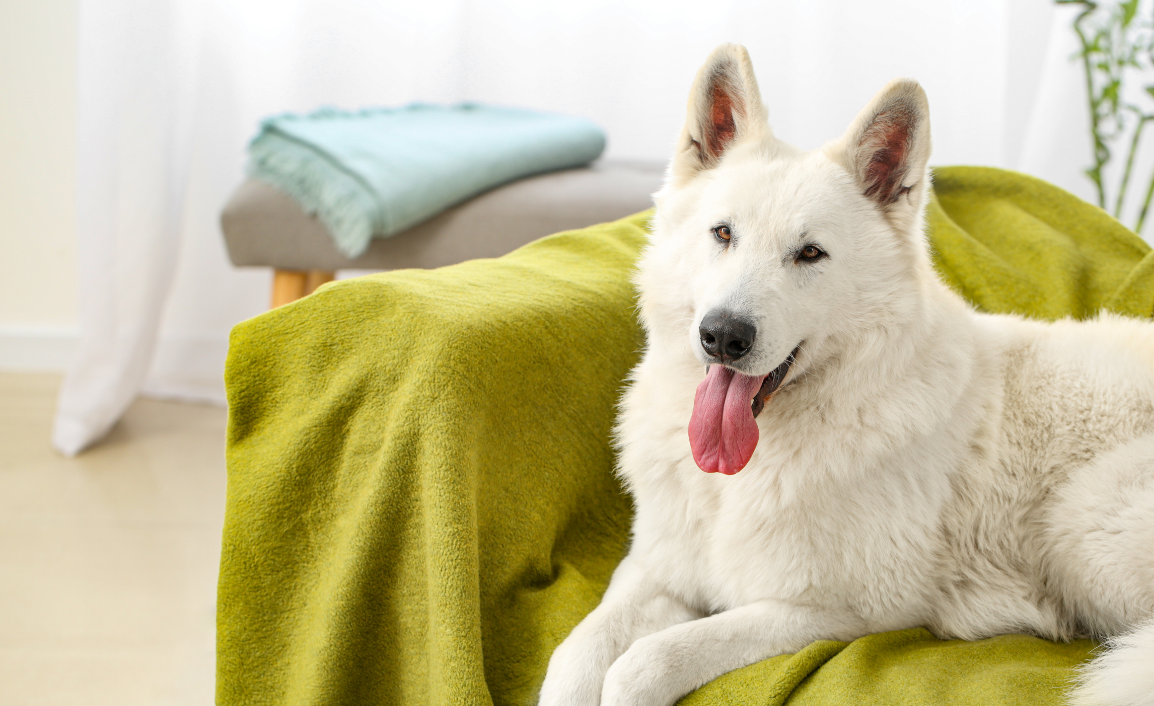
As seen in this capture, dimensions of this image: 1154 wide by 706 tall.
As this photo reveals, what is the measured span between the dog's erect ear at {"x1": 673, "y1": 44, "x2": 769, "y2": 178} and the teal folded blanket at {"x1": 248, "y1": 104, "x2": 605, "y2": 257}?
157cm

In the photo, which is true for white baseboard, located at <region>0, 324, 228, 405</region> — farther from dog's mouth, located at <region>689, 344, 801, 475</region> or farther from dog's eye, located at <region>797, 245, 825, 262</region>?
→ dog's eye, located at <region>797, 245, 825, 262</region>

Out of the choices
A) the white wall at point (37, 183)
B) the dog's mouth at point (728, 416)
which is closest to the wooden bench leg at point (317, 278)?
the white wall at point (37, 183)

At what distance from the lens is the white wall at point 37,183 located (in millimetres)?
4035

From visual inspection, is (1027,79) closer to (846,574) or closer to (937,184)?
(937,184)

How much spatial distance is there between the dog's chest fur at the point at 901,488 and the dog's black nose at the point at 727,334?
0.19m

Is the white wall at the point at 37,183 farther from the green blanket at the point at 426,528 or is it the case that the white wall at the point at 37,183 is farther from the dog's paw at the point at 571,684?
the dog's paw at the point at 571,684

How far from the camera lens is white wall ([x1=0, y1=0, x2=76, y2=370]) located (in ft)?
13.2

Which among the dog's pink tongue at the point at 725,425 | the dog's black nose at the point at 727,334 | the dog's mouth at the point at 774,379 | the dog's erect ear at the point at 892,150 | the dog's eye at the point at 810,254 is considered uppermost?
the dog's erect ear at the point at 892,150

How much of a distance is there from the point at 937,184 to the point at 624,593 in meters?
1.72

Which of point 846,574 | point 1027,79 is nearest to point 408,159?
point 846,574

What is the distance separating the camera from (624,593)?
1.46 meters

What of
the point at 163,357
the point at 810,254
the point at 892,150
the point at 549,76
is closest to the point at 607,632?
the point at 810,254

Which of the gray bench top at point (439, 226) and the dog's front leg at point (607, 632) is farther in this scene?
the gray bench top at point (439, 226)

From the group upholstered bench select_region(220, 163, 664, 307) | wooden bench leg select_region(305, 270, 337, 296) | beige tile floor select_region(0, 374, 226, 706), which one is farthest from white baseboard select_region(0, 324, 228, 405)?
upholstered bench select_region(220, 163, 664, 307)
